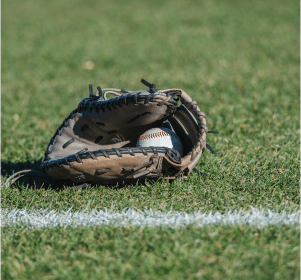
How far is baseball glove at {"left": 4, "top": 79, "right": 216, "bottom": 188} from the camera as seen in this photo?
2322mm

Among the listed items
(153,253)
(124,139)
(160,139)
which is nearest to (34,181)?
(124,139)

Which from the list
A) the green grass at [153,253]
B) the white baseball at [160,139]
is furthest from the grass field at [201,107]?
the white baseball at [160,139]

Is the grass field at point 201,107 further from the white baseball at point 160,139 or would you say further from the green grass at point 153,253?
the white baseball at point 160,139

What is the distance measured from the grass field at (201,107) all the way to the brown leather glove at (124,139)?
14cm

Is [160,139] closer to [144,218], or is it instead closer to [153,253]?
[144,218]

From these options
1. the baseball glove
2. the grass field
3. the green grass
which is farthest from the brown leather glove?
the green grass

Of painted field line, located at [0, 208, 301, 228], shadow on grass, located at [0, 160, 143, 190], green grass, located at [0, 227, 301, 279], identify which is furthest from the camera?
shadow on grass, located at [0, 160, 143, 190]

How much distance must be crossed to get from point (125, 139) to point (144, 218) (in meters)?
0.96

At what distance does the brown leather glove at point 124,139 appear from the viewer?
2.32 meters

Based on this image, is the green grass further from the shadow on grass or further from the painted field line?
the shadow on grass

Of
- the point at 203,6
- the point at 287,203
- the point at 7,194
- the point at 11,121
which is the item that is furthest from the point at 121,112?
the point at 203,6

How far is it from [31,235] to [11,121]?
251 cm

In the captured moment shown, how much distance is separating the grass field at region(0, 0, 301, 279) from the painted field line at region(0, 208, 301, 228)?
0.20ft

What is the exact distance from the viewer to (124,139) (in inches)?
113
